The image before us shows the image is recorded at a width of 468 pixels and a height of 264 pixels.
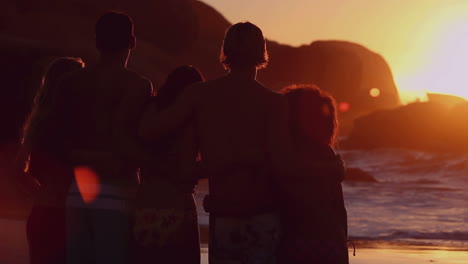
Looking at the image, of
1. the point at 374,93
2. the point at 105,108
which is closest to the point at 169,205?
the point at 105,108

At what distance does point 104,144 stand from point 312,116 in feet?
2.85

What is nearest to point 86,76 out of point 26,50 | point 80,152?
point 80,152

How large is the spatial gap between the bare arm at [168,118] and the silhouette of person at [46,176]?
388 millimetres

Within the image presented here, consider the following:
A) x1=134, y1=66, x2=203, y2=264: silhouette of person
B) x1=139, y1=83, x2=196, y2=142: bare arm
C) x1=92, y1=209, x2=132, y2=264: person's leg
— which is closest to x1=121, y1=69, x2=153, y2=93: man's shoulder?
x1=139, y1=83, x2=196, y2=142: bare arm

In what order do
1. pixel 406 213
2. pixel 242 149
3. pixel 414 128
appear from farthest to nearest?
pixel 414 128 < pixel 406 213 < pixel 242 149

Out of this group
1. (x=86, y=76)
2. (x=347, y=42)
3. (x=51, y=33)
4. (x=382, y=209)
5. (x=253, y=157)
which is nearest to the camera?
(x=253, y=157)

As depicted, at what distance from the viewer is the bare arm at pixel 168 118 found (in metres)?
3.44

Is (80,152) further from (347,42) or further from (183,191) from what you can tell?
(347,42)

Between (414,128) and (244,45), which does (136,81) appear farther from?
(414,128)

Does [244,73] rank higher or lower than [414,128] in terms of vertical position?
lower

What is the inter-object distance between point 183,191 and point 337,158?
0.66m

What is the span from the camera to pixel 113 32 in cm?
350

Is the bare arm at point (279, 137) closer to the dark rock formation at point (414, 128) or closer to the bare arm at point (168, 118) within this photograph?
the bare arm at point (168, 118)

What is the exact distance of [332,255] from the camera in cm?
350
